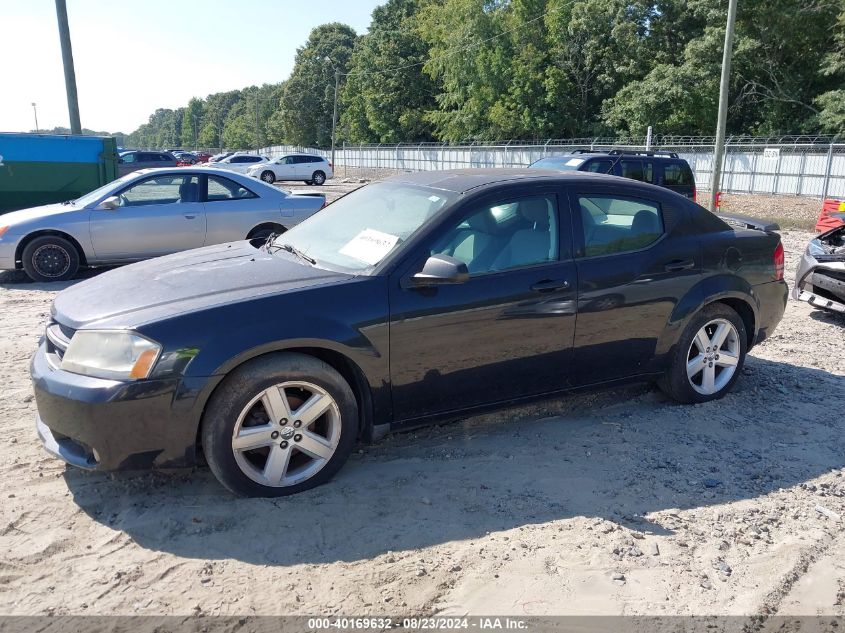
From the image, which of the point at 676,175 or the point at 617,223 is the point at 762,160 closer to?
the point at 676,175

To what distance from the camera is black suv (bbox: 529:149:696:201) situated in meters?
12.4

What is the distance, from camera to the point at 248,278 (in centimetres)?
381

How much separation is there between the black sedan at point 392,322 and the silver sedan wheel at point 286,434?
0.01 meters

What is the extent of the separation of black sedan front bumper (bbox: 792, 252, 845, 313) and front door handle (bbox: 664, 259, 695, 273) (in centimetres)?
350

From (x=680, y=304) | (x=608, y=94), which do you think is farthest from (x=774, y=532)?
(x=608, y=94)

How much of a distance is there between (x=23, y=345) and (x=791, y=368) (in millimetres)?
6658

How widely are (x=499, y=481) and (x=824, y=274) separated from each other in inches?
213

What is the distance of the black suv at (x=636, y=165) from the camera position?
40.6 ft

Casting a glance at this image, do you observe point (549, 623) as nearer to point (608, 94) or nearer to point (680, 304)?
point (680, 304)

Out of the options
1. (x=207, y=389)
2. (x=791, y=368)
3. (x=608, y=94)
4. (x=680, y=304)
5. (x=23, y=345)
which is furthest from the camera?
(x=608, y=94)

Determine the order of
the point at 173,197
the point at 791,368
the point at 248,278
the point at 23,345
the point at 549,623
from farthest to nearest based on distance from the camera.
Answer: the point at 173,197 → the point at 23,345 → the point at 791,368 → the point at 248,278 → the point at 549,623

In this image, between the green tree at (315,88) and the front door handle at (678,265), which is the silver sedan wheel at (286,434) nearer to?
the front door handle at (678,265)

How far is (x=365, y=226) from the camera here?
14.1 ft

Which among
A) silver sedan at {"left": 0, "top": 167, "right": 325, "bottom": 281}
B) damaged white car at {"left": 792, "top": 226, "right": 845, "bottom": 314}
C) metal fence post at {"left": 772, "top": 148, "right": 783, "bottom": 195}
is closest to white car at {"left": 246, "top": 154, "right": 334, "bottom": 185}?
metal fence post at {"left": 772, "top": 148, "right": 783, "bottom": 195}
